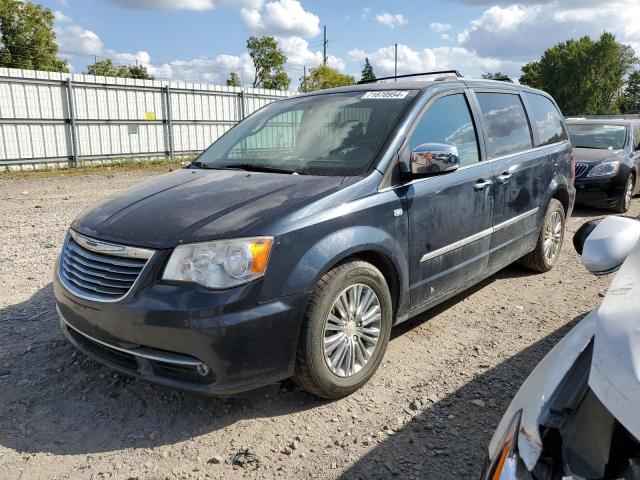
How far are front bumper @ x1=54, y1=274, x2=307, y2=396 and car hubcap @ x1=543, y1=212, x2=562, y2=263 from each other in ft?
11.5

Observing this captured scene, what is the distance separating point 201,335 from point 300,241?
66cm

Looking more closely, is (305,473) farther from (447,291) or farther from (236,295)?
(447,291)

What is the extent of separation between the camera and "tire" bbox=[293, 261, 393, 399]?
2.74 m

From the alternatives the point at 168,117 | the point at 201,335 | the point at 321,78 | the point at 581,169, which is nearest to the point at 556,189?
the point at 201,335

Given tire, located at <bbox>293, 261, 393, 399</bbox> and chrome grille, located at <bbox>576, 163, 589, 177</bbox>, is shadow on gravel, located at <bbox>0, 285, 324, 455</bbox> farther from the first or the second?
chrome grille, located at <bbox>576, 163, 589, 177</bbox>

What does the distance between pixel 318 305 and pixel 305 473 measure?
2.61ft

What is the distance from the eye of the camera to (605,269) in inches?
74.3

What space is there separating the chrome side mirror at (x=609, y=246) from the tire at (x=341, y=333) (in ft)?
4.10

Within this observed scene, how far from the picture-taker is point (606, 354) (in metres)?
1.34

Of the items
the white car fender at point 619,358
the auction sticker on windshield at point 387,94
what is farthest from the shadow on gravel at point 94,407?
the auction sticker on windshield at point 387,94

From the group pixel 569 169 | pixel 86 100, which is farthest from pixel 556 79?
pixel 569 169

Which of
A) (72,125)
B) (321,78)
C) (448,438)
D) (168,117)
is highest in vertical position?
(321,78)

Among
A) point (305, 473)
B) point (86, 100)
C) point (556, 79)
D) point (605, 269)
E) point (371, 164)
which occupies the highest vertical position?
point (556, 79)

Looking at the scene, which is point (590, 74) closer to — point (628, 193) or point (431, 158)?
point (628, 193)
